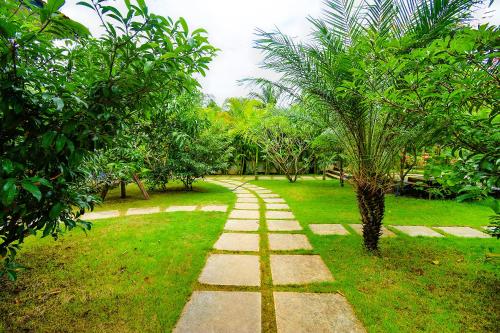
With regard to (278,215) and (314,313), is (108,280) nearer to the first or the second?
(314,313)

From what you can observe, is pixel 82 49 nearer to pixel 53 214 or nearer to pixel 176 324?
pixel 53 214

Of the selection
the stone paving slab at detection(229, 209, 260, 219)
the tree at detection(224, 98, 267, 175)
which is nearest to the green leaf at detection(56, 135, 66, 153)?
the stone paving slab at detection(229, 209, 260, 219)

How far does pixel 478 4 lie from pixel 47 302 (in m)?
4.59

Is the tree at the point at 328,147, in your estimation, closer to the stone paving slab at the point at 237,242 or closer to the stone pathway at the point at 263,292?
the stone pathway at the point at 263,292

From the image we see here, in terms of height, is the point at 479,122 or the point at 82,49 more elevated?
the point at 82,49

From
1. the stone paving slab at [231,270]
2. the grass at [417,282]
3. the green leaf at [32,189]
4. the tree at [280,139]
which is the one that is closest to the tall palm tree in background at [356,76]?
the grass at [417,282]

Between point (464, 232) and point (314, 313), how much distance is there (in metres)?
3.75

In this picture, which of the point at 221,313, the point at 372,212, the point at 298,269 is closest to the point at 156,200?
the point at 298,269

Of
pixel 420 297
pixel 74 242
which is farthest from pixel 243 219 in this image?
pixel 420 297

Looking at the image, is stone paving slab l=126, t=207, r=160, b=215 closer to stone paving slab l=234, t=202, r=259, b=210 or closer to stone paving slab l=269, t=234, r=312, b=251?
stone paving slab l=234, t=202, r=259, b=210

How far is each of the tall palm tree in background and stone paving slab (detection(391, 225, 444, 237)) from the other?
4.42 ft

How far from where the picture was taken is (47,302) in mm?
2051

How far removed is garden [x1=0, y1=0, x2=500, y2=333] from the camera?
1256 mm

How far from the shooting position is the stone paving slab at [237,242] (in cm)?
321
